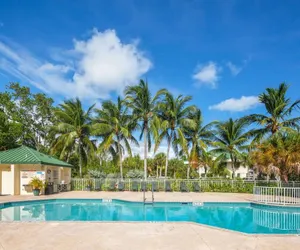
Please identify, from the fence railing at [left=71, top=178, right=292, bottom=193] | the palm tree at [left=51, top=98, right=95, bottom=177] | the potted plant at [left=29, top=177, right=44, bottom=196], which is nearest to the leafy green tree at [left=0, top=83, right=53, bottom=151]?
the palm tree at [left=51, top=98, right=95, bottom=177]

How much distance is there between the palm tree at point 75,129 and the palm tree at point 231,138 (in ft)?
36.0

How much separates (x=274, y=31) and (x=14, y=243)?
1568cm

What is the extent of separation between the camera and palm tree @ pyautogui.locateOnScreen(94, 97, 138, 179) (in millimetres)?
22297

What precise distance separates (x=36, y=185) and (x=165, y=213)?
9.13m

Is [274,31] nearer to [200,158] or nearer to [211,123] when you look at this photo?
[211,123]

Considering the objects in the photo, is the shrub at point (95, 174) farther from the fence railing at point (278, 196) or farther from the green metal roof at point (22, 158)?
the fence railing at point (278, 196)

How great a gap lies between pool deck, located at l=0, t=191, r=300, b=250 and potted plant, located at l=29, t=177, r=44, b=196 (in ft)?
29.4

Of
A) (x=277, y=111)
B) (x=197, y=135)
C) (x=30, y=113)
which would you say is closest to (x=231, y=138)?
(x=197, y=135)

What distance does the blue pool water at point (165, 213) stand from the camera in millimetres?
10492

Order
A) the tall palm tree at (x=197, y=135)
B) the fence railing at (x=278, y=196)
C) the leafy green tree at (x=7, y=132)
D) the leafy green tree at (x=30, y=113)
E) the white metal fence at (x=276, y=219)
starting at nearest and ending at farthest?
the white metal fence at (x=276, y=219), the fence railing at (x=278, y=196), the tall palm tree at (x=197, y=135), the leafy green tree at (x=7, y=132), the leafy green tree at (x=30, y=113)

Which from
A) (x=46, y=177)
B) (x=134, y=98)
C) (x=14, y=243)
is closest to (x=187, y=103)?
(x=134, y=98)

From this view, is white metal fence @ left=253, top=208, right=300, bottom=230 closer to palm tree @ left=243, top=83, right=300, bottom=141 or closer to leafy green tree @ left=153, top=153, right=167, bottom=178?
palm tree @ left=243, top=83, right=300, bottom=141

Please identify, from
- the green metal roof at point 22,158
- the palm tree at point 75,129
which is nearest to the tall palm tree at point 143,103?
the palm tree at point 75,129

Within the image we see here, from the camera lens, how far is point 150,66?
18.9 m
